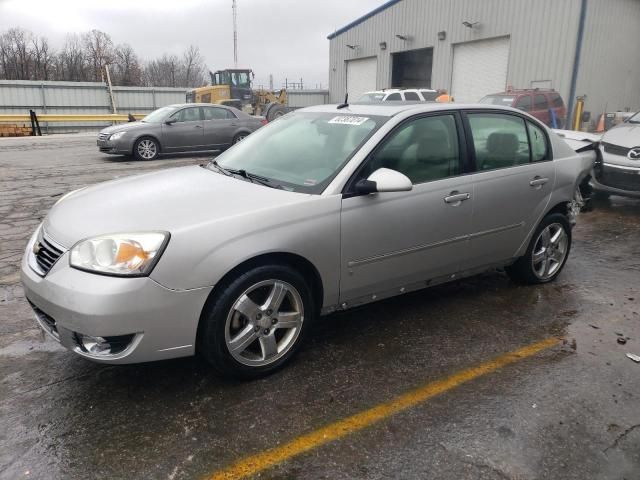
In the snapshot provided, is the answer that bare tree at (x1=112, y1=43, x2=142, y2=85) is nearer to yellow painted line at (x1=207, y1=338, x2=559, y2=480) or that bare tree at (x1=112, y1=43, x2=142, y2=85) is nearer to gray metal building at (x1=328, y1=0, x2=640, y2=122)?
gray metal building at (x1=328, y1=0, x2=640, y2=122)

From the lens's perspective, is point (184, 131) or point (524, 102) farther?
point (524, 102)

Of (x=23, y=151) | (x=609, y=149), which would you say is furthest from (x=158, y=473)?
(x=23, y=151)

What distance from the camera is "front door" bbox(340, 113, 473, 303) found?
321cm

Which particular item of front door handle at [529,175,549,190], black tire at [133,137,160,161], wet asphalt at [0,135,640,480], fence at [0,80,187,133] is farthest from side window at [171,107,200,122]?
fence at [0,80,187,133]

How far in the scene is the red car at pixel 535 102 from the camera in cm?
1468

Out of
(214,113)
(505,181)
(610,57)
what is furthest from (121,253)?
(610,57)

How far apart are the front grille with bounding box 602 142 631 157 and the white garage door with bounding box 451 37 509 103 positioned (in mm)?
13293

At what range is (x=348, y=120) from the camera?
12.0ft

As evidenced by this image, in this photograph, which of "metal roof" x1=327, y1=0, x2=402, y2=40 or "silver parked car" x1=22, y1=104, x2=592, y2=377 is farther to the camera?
"metal roof" x1=327, y1=0, x2=402, y2=40

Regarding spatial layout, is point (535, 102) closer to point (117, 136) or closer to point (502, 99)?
point (502, 99)

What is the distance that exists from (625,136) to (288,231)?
7.15m

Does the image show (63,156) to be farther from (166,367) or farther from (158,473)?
(158,473)

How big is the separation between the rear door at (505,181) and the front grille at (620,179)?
13.0 feet

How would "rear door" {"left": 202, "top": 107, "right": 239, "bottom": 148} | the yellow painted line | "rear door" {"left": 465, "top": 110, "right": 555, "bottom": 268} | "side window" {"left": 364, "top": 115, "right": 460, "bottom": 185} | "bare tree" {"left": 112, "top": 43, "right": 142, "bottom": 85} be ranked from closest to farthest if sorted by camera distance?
the yellow painted line
"side window" {"left": 364, "top": 115, "right": 460, "bottom": 185}
"rear door" {"left": 465, "top": 110, "right": 555, "bottom": 268}
"rear door" {"left": 202, "top": 107, "right": 239, "bottom": 148}
"bare tree" {"left": 112, "top": 43, "right": 142, "bottom": 85}
